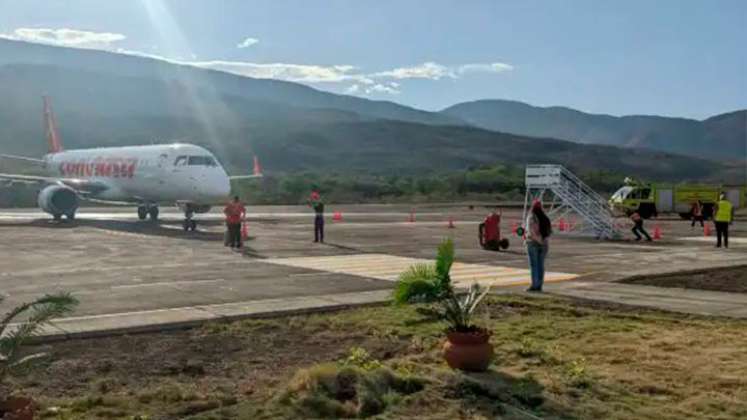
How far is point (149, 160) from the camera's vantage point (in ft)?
120

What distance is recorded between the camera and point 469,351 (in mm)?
8523

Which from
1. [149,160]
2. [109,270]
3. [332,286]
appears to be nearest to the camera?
[332,286]

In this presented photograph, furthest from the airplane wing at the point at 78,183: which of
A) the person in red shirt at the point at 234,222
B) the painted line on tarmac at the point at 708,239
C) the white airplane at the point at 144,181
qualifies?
the painted line on tarmac at the point at 708,239

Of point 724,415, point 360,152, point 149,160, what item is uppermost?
Result: point 360,152

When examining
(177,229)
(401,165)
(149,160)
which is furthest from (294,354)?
(401,165)

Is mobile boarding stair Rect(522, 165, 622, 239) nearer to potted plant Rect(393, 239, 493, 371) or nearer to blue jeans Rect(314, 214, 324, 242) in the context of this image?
blue jeans Rect(314, 214, 324, 242)

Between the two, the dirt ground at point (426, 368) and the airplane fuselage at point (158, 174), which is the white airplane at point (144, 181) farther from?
the dirt ground at point (426, 368)

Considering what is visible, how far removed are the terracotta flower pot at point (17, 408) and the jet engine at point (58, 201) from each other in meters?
32.9

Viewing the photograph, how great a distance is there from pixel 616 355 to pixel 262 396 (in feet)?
13.8

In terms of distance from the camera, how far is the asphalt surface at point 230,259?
49.6 ft

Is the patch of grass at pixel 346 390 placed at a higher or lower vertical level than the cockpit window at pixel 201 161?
lower

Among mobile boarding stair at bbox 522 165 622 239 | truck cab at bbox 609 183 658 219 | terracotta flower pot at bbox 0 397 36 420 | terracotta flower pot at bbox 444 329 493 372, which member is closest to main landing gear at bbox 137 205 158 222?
mobile boarding stair at bbox 522 165 622 239

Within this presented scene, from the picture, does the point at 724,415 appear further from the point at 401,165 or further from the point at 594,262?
the point at 401,165

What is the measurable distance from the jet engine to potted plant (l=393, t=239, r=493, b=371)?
3146 cm
